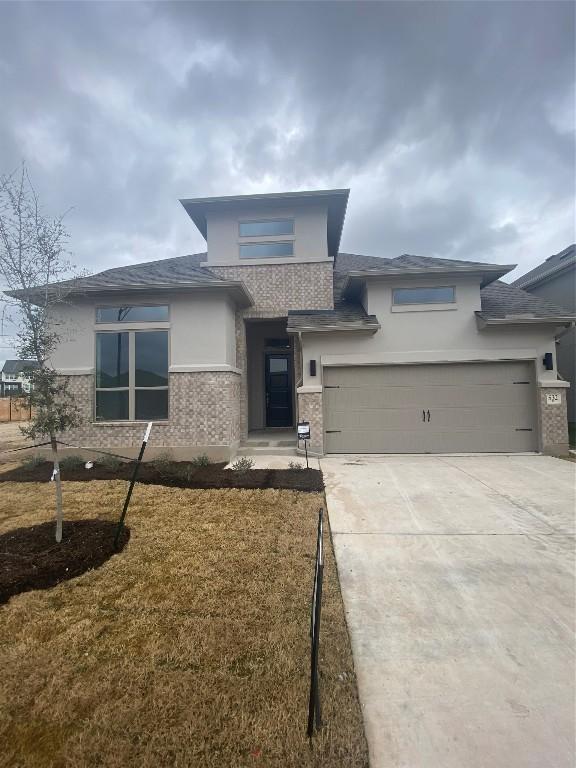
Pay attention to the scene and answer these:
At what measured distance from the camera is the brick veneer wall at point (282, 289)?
386 inches

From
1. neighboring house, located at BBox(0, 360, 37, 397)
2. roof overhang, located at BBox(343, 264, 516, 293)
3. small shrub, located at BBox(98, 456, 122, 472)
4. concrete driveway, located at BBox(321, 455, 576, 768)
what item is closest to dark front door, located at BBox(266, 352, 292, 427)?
roof overhang, located at BBox(343, 264, 516, 293)

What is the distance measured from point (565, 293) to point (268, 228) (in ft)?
33.5

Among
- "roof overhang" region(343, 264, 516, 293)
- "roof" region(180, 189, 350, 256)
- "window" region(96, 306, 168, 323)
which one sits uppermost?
"roof" region(180, 189, 350, 256)

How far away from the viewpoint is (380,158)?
13938 millimetres

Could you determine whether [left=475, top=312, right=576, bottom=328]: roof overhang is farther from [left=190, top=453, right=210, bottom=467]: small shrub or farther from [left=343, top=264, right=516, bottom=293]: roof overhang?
[left=190, top=453, right=210, bottom=467]: small shrub

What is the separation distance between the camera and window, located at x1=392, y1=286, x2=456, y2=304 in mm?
8852

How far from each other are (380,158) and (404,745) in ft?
54.0

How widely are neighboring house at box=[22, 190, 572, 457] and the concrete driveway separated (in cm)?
319

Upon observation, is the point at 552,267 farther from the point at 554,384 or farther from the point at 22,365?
the point at 22,365

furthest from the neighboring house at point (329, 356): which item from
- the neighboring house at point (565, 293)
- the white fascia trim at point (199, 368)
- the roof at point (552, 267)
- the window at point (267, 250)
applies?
the roof at point (552, 267)

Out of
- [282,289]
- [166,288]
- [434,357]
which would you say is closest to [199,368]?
[166,288]

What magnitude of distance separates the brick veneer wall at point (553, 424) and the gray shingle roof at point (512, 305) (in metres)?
1.84

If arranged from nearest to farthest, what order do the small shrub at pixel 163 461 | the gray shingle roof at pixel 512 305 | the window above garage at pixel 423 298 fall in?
the small shrub at pixel 163 461
the gray shingle roof at pixel 512 305
the window above garage at pixel 423 298

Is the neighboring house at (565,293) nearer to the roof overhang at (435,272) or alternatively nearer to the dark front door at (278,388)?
the roof overhang at (435,272)
